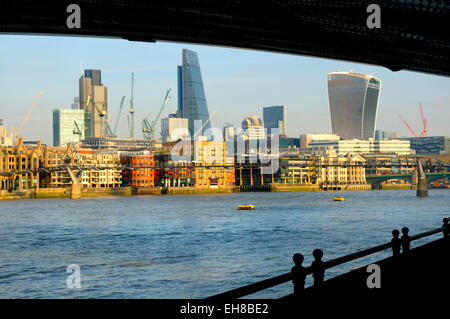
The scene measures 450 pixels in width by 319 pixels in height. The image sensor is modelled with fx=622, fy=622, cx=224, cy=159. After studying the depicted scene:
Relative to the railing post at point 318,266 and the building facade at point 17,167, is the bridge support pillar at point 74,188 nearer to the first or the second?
the building facade at point 17,167

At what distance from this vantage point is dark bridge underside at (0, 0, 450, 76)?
38.4 ft

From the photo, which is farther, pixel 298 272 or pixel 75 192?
pixel 75 192

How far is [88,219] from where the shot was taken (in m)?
87.4

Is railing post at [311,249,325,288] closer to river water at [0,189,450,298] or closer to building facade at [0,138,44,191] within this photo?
river water at [0,189,450,298]

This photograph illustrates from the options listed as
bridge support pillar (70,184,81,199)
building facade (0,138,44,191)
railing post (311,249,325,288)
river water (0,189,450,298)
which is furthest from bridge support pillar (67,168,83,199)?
railing post (311,249,325,288)

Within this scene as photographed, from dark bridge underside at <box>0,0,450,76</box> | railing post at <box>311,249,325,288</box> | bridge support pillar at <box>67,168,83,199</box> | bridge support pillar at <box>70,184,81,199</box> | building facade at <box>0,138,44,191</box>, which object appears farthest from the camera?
building facade at <box>0,138,44,191</box>

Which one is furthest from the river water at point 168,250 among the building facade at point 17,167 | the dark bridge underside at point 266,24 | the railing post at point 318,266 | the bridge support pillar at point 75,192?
the building facade at point 17,167

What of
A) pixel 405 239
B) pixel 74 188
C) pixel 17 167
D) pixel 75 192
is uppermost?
pixel 17 167

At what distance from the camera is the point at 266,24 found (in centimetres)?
1364

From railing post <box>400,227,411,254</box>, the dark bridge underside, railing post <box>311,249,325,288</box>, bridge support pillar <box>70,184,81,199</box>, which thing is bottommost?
bridge support pillar <box>70,184,81,199</box>

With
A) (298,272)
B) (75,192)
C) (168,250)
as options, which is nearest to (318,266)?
(298,272)

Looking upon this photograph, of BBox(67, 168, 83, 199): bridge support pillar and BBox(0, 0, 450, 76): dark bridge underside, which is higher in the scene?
BBox(0, 0, 450, 76): dark bridge underside

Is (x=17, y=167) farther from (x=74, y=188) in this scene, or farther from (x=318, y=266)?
(x=318, y=266)
